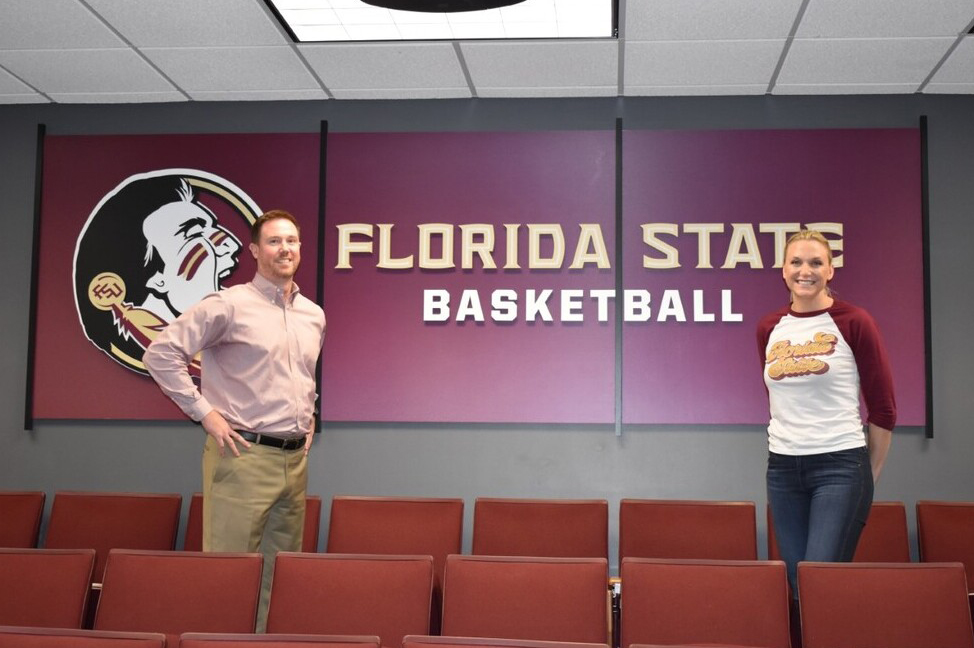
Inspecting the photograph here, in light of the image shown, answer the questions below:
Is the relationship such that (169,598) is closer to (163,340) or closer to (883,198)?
(163,340)

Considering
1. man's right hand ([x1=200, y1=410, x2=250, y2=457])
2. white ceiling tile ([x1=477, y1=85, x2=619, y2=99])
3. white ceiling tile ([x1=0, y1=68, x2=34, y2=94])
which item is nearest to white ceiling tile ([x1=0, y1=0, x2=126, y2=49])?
white ceiling tile ([x1=0, y1=68, x2=34, y2=94])

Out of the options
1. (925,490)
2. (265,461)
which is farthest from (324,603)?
(925,490)

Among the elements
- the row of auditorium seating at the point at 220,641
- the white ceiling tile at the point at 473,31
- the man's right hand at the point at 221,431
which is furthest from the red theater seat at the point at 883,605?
the white ceiling tile at the point at 473,31

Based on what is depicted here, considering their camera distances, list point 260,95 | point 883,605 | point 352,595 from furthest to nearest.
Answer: point 260,95 → point 352,595 → point 883,605

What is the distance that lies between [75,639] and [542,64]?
3.61 metres

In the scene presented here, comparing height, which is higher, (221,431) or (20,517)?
(221,431)

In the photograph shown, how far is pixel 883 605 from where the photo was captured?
2.55 metres

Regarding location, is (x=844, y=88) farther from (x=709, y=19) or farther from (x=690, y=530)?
(x=690, y=530)

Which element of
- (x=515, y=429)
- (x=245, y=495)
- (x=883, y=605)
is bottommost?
(x=883, y=605)

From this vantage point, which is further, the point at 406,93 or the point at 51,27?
the point at 406,93

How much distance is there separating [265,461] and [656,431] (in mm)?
2505

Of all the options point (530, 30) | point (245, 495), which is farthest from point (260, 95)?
point (245, 495)

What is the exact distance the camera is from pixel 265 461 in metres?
3.19

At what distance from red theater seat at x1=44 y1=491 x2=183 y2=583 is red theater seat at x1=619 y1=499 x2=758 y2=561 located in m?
2.24
